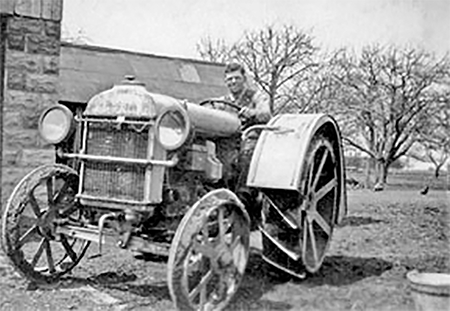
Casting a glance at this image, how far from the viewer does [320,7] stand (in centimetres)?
492

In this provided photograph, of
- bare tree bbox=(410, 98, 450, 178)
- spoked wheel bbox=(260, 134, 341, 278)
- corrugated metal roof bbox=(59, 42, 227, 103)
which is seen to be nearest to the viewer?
spoked wheel bbox=(260, 134, 341, 278)

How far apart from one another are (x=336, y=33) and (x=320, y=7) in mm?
548

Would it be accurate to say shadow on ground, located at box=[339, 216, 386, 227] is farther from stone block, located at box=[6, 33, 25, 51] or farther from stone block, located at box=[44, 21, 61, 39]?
stone block, located at box=[6, 33, 25, 51]

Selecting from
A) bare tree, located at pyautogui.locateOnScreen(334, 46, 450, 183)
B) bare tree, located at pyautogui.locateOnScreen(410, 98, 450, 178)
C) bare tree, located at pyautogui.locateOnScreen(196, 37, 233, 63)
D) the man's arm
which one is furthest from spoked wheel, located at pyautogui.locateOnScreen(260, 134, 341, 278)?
bare tree, located at pyautogui.locateOnScreen(196, 37, 233, 63)

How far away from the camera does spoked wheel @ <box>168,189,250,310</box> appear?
374cm

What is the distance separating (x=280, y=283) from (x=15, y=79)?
11.3 ft

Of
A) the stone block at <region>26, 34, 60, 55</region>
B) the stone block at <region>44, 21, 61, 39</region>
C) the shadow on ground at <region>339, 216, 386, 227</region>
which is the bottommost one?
the shadow on ground at <region>339, 216, 386, 227</region>

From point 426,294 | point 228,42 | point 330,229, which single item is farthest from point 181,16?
point 228,42

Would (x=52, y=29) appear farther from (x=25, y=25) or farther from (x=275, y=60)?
(x=275, y=60)

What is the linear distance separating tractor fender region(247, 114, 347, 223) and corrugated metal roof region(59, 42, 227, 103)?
16.3 feet

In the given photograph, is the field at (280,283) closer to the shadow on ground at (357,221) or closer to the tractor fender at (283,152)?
the tractor fender at (283,152)

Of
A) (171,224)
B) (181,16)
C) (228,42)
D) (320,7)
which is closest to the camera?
(171,224)

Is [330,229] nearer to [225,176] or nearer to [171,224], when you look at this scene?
[225,176]

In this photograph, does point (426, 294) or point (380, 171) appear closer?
point (426, 294)
